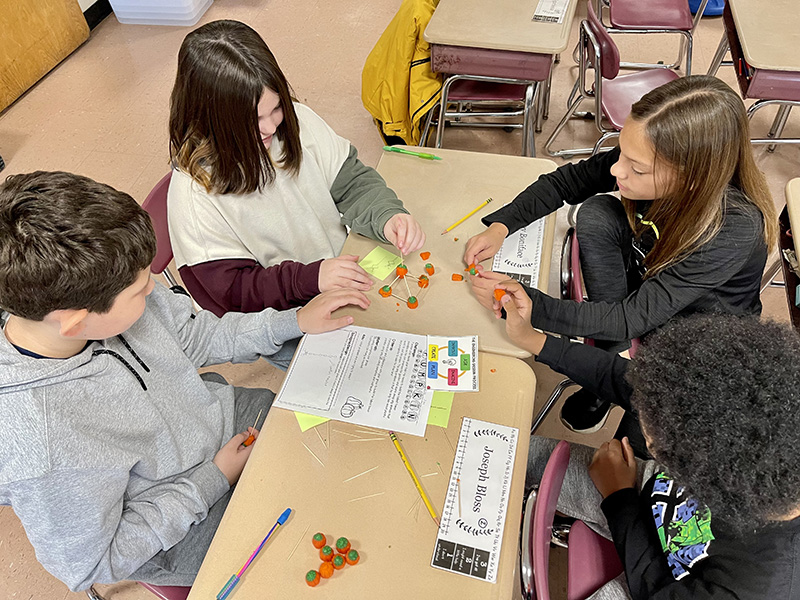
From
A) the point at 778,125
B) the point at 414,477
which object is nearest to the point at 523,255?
the point at 414,477

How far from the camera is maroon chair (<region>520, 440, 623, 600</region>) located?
937 millimetres

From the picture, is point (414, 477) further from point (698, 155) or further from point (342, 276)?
point (698, 155)

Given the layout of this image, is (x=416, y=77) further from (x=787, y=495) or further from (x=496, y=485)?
(x=787, y=495)

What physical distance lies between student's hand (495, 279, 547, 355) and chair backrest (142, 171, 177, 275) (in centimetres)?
88

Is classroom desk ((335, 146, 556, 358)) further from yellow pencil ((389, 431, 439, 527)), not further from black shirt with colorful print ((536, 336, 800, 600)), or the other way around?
yellow pencil ((389, 431, 439, 527))

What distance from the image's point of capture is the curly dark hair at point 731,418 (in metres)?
0.80

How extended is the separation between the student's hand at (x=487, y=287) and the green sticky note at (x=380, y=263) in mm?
208

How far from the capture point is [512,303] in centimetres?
129

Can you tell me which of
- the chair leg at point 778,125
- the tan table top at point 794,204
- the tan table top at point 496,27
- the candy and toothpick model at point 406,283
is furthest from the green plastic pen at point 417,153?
the chair leg at point 778,125

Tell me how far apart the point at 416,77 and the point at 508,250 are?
131 centimetres

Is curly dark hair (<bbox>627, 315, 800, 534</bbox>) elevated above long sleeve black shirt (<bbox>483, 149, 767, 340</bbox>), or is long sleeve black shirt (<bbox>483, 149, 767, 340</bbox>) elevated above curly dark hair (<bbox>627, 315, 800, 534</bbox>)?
curly dark hair (<bbox>627, 315, 800, 534</bbox>)

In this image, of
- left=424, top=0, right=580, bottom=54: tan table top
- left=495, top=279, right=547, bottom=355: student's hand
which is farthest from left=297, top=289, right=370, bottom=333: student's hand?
left=424, top=0, right=580, bottom=54: tan table top

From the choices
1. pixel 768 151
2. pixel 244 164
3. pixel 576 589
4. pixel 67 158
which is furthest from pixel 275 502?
pixel 768 151

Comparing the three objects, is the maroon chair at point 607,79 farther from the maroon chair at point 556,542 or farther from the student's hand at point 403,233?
the maroon chair at point 556,542
